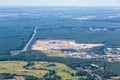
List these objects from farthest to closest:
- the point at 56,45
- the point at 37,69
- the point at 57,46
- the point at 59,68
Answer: the point at 56,45, the point at 57,46, the point at 59,68, the point at 37,69

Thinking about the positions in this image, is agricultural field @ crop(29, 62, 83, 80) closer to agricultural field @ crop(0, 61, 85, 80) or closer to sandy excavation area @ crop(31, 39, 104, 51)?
agricultural field @ crop(0, 61, 85, 80)

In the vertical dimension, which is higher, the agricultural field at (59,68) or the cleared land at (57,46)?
the cleared land at (57,46)

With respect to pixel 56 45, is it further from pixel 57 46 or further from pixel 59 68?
pixel 59 68

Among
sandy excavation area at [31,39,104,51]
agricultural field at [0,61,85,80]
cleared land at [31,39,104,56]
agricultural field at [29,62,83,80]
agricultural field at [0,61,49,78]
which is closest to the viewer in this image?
agricultural field at [29,62,83,80]

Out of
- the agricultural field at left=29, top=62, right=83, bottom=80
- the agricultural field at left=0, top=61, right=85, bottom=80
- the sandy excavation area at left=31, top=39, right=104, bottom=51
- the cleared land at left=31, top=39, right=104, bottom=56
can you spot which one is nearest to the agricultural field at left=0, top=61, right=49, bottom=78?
the agricultural field at left=0, top=61, right=85, bottom=80

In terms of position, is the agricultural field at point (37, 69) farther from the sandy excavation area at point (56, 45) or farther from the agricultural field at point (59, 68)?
the sandy excavation area at point (56, 45)

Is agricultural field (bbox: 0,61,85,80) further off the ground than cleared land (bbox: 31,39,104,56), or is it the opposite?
cleared land (bbox: 31,39,104,56)

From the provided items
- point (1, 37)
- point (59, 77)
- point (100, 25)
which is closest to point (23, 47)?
point (1, 37)

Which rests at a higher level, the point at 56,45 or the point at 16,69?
the point at 56,45

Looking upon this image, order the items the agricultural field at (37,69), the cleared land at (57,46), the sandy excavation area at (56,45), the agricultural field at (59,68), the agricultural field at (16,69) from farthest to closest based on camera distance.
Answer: the sandy excavation area at (56,45) → the cleared land at (57,46) → the agricultural field at (16,69) → the agricultural field at (37,69) → the agricultural field at (59,68)

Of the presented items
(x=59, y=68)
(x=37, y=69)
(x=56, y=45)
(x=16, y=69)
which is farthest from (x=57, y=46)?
(x=16, y=69)

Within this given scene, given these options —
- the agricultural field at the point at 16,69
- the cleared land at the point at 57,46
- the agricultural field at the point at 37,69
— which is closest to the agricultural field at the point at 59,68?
the agricultural field at the point at 37,69
